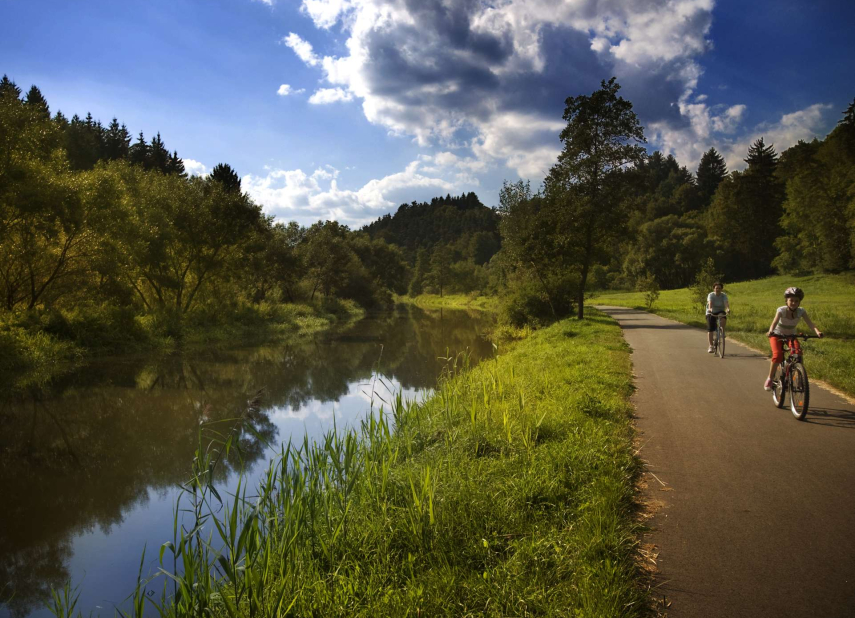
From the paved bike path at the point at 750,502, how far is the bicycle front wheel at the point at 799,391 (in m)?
0.14

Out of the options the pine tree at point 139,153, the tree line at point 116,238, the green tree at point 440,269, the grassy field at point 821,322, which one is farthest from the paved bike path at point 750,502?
the green tree at point 440,269

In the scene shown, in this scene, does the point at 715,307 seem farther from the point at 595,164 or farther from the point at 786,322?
the point at 595,164

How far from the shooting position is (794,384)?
673 cm

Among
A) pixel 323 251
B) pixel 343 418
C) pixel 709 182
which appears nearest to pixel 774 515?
pixel 343 418

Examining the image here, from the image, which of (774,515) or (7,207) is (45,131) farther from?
(774,515)

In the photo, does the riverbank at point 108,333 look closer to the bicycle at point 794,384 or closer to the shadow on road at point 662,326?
the bicycle at point 794,384

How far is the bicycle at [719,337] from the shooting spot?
38.8 ft

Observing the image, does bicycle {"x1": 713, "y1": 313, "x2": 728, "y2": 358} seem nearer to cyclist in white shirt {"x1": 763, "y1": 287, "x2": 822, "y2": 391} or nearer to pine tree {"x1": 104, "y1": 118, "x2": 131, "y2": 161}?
cyclist in white shirt {"x1": 763, "y1": 287, "x2": 822, "y2": 391}

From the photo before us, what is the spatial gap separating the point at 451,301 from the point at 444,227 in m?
63.7

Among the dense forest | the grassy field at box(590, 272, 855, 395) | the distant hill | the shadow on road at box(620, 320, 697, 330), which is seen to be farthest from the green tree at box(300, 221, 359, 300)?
the distant hill

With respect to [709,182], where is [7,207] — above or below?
below

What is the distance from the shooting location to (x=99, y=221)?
798 inches

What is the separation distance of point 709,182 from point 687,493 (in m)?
99.9

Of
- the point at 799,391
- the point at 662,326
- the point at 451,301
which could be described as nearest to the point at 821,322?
the point at 662,326
